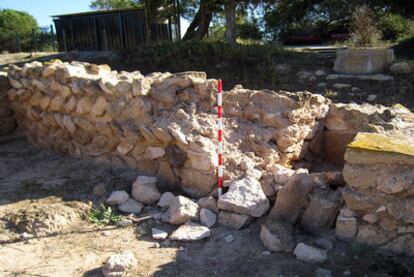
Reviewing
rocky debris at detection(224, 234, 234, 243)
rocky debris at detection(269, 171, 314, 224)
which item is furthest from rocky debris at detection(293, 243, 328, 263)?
rocky debris at detection(224, 234, 234, 243)

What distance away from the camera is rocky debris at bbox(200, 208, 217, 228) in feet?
13.3

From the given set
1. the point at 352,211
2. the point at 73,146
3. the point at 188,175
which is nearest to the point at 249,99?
the point at 188,175

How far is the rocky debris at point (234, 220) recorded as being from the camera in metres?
3.99

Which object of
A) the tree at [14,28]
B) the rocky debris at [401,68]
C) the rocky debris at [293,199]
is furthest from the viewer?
the tree at [14,28]

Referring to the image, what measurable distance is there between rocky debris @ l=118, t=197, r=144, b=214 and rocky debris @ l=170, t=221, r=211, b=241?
66 centimetres

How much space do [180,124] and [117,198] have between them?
3.38 feet

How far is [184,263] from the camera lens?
3.53 meters

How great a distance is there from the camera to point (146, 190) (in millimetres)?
4617

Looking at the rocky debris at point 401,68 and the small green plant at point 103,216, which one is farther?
the rocky debris at point 401,68

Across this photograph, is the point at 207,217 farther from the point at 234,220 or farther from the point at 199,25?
the point at 199,25

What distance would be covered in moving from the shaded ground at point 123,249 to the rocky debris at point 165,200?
10 cm

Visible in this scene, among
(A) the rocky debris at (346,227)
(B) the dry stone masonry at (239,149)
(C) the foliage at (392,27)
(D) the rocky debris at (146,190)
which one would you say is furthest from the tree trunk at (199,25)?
(A) the rocky debris at (346,227)

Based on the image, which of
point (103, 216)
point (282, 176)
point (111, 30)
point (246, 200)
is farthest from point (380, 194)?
point (111, 30)

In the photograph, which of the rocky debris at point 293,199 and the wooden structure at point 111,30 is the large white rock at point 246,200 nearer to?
the rocky debris at point 293,199
